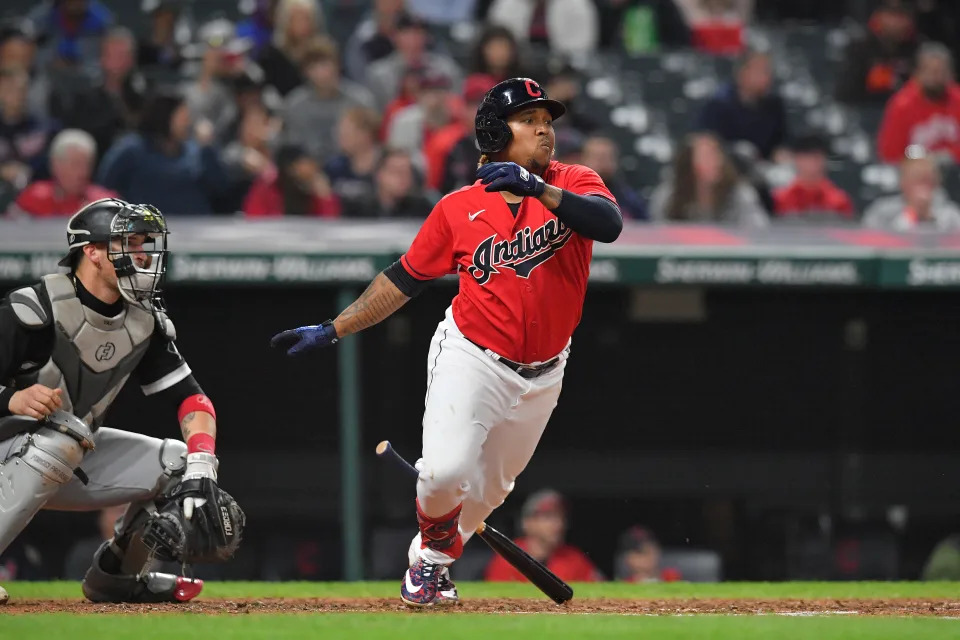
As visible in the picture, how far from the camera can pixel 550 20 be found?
1045 centimetres

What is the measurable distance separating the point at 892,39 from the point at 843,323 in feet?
10.3

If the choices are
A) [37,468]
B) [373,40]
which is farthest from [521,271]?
[373,40]

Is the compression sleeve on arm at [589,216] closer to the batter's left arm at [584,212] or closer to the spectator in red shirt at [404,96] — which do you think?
the batter's left arm at [584,212]

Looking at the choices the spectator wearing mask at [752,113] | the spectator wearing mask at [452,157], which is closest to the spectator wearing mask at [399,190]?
the spectator wearing mask at [452,157]

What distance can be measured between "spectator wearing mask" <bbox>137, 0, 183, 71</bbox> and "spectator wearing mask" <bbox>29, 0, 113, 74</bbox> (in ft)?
1.16

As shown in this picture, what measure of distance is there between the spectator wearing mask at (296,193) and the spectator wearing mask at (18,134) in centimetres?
137

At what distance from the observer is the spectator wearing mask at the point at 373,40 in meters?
10.0

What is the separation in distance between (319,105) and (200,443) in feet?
16.7

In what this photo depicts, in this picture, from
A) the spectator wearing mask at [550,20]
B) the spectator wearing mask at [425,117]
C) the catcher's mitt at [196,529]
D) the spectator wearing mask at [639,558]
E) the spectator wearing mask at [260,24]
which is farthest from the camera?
the spectator wearing mask at [550,20]

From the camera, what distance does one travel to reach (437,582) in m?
4.66

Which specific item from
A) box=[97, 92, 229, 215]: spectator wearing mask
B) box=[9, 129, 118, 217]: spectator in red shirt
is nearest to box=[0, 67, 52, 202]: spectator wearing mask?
box=[9, 129, 118, 217]: spectator in red shirt

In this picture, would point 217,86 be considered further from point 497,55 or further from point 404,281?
point 404,281

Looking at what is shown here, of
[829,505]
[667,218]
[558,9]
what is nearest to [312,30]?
[558,9]

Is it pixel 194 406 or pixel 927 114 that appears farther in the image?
pixel 927 114
